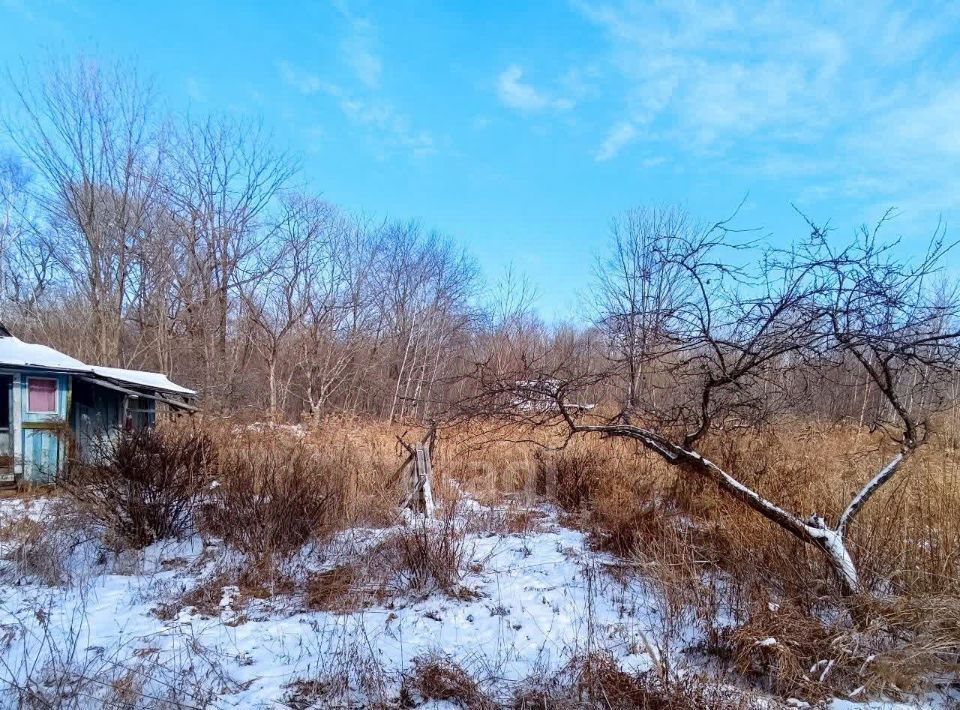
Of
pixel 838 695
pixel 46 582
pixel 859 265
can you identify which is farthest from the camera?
pixel 46 582

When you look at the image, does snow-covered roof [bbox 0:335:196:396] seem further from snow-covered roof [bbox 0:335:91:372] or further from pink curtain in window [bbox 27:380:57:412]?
pink curtain in window [bbox 27:380:57:412]

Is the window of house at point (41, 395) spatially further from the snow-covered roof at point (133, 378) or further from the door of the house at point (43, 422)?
the snow-covered roof at point (133, 378)

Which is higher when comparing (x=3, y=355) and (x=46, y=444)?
(x=3, y=355)

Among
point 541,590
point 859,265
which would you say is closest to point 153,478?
point 541,590

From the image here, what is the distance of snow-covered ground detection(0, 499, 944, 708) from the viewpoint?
9.67 feet

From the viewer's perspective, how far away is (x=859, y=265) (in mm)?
3332

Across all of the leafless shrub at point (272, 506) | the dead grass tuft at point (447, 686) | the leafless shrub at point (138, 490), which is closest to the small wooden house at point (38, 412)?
the leafless shrub at point (138, 490)

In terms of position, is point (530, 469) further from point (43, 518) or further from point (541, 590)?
point (43, 518)

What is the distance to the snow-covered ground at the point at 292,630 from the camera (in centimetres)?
295

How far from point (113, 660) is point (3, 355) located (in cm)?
739

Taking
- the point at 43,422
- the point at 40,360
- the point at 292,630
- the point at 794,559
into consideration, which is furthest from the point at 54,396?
the point at 794,559

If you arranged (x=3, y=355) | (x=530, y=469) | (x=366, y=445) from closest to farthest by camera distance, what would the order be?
(x=3, y=355)
(x=530, y=469)
(x=366, y=445)

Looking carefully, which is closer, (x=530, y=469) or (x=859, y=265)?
(x=859, y=265)

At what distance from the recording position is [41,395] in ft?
26.9
